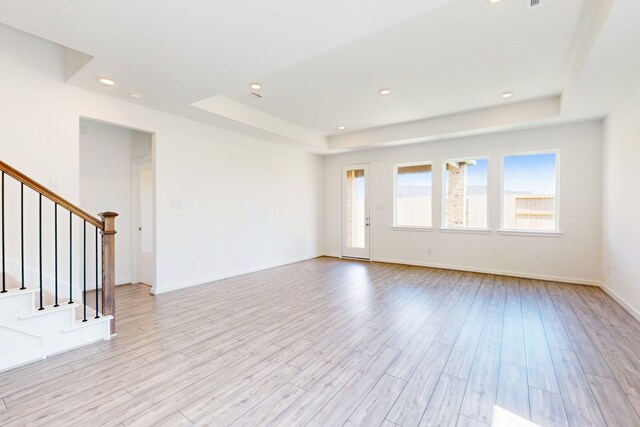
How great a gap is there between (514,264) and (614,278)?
1.40 m

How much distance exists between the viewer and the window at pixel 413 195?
6352mm

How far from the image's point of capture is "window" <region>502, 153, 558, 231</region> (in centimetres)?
512

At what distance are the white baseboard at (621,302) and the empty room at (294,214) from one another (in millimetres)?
40

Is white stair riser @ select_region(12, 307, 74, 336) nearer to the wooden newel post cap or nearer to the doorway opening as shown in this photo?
the wooden newel post cap

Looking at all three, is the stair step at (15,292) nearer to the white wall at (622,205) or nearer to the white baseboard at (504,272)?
the white baseboard at (504,272)

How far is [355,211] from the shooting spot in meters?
7.34

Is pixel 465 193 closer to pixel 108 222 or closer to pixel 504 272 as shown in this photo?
pixel 504 272

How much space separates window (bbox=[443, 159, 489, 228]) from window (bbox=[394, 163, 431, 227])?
1.31 feet

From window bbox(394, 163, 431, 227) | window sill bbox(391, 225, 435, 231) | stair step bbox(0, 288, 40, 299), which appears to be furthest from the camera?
window bbox(394, 163, 431, 227)

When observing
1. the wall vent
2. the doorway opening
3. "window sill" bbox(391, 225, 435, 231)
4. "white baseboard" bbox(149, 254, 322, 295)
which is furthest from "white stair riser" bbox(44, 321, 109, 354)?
"window sill" bbox(391, 225, 435, 231)

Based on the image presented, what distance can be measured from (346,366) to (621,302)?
3.95 m

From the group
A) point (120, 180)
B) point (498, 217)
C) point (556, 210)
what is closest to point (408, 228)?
point (498, 217)

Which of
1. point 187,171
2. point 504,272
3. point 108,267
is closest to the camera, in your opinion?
point 108,267

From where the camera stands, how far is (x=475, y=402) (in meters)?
1.91
